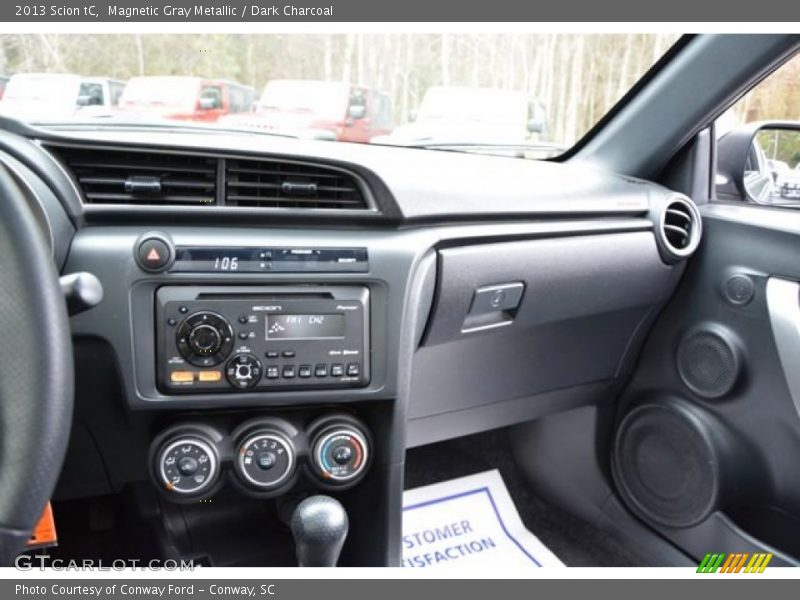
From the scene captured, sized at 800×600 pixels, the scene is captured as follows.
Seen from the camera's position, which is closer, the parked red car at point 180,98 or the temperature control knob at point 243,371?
the temperature control knob at point 243,371

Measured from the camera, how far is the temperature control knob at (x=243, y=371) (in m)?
1.25

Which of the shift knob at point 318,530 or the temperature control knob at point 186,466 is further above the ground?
the temperature control knob at point 186,466

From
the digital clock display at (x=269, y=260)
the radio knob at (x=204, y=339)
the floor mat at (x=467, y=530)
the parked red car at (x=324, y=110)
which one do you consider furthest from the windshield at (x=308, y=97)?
the floor mat at (x=467, y=530)

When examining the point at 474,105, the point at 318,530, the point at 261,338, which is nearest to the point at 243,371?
the point at 261,338

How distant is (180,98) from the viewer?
5.64ft

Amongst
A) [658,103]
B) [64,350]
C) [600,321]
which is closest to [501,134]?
[658,103]

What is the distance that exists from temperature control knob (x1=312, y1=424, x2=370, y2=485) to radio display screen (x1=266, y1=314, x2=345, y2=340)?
188 mm

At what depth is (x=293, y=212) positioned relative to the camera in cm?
131

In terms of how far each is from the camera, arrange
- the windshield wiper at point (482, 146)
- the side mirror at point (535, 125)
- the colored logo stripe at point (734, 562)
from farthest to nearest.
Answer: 1. the side mirror at point (535, 125)
2. the windshield wiper at point (482, 146)
3. the colored logo stripe at point (734, 562)

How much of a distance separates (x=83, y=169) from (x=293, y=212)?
1.20 feet

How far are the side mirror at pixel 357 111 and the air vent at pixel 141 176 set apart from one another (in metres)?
0.73

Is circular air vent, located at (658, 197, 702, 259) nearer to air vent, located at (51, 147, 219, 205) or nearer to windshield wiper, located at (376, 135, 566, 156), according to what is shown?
windshield wiper, located at (376, 135, 566, 156)

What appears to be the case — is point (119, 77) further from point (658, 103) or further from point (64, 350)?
point (658, 103)

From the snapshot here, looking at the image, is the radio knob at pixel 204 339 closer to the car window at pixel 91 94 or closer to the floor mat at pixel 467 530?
the car window at pixel 91 94
